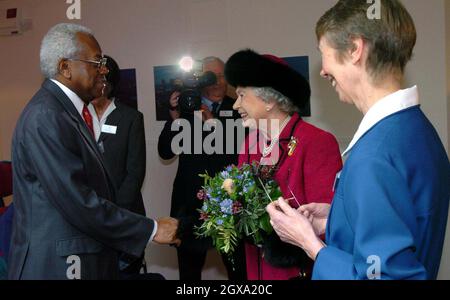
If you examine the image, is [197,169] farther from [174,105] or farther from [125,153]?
[174,105]

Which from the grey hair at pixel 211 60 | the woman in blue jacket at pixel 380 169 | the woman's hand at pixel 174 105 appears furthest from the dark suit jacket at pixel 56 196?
the grey hair at pixel 211 60

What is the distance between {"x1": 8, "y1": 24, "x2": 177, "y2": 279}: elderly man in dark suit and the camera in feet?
5.45

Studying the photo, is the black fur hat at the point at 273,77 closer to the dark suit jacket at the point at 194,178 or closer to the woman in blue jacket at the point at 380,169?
the dark suit jacket at the point at 194,178

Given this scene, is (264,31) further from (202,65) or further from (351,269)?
(351,269)

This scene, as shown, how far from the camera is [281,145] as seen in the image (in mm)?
2258

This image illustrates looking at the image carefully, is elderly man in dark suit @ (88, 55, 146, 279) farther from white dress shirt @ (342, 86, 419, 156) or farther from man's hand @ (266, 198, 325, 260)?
white dress shirt @ (342, 86, 419, 156)

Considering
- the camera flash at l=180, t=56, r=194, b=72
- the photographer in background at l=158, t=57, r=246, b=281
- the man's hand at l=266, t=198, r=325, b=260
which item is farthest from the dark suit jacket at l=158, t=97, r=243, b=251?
the man's hand at l=266, t=198, r=325, b=260

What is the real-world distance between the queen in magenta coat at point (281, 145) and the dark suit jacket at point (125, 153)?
964mm

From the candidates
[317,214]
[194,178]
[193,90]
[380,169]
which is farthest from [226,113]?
[380,169]

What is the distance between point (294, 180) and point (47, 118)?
1.08m

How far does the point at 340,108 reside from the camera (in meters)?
3.42

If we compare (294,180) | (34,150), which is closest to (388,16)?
(294,180)

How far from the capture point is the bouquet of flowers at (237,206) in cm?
182

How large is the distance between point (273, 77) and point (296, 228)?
1.28 m
